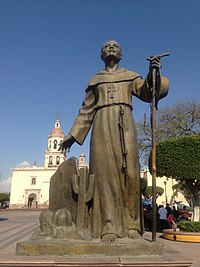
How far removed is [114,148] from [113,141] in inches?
3.8

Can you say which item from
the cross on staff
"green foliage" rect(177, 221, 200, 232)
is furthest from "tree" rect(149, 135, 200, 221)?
the cross on staff

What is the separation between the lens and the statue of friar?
12.8ft

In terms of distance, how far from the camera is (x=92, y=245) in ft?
11.1

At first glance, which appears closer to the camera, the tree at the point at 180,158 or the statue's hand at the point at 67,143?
the statue's hand at the point at 67,143

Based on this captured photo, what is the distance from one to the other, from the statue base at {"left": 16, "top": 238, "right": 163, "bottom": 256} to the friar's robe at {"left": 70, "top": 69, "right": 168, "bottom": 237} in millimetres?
361

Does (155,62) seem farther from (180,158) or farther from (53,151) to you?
(53,151)

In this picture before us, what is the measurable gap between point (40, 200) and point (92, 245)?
7004cm

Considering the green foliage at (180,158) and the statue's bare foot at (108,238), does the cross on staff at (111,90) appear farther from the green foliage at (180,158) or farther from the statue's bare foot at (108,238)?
the green foliage at (180,158)

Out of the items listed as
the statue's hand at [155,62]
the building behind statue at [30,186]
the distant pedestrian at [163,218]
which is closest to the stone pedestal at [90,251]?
the statue's hand at [155,62]

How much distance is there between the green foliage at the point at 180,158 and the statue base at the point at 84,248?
10670 mm

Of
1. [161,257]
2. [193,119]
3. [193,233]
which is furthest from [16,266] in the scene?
[193,119]

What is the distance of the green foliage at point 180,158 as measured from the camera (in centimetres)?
1352

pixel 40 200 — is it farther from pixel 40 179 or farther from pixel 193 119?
pixel 193 119

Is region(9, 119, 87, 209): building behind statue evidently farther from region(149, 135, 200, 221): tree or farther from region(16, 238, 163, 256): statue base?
region(16, 238, 163, 256): statue base
